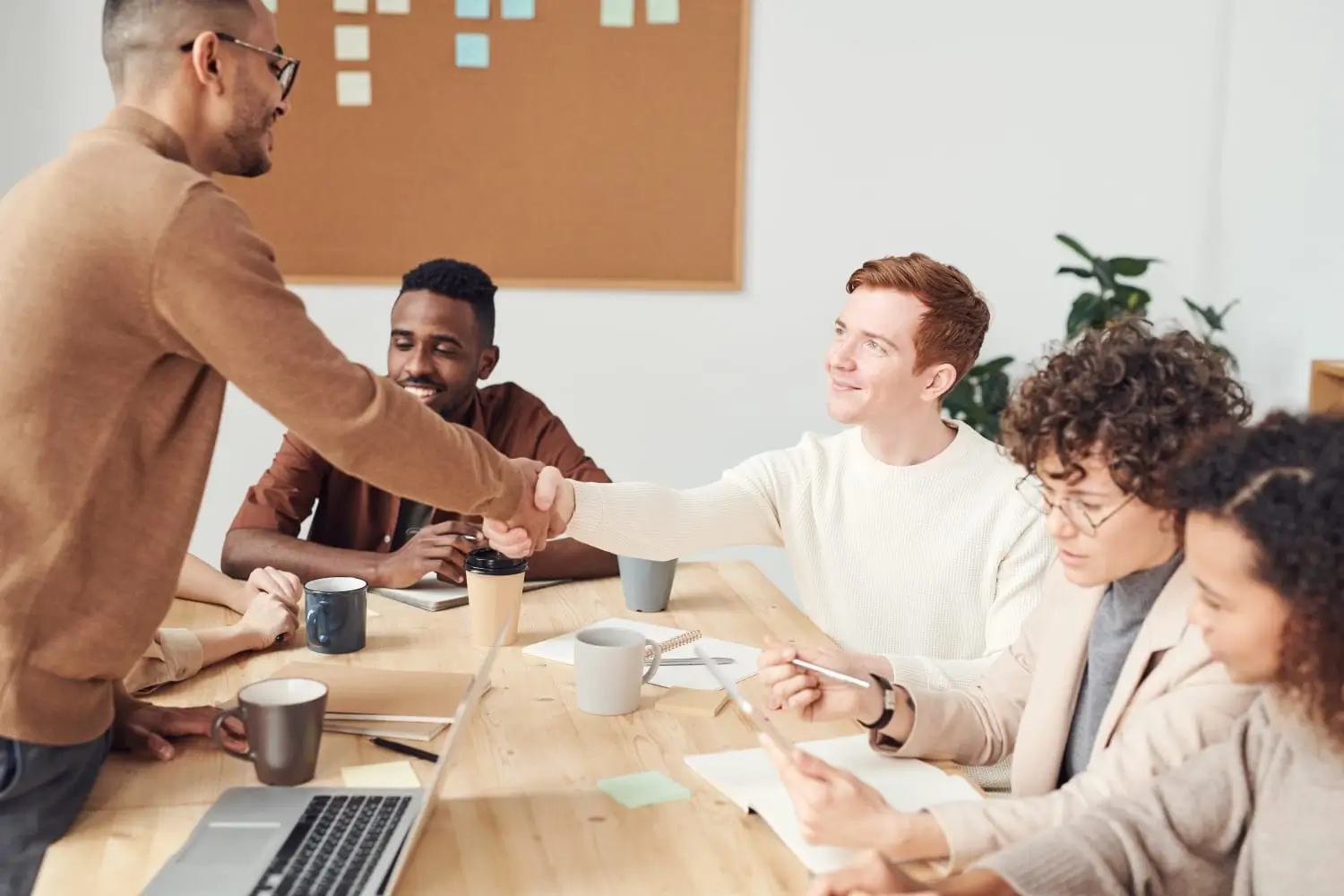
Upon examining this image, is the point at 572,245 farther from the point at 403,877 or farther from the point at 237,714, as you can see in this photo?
the point at 403,877

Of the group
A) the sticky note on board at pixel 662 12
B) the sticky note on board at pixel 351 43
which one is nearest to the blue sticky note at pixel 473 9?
the sticky note on board at pixel 351 43

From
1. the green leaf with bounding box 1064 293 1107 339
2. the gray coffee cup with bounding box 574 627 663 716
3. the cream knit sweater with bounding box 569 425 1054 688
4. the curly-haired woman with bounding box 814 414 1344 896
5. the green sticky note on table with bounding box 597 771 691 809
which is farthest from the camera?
the green leaf with bounding box 1064 293 1107 339

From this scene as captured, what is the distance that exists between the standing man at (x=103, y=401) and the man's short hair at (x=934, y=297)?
0.98m

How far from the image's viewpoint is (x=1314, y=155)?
11.6 ft

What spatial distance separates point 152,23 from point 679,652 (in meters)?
1.02

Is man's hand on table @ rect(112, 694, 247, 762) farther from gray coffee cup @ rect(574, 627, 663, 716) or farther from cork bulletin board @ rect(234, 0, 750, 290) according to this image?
cork bulletin board @ rect(234, 0, 750, 290)

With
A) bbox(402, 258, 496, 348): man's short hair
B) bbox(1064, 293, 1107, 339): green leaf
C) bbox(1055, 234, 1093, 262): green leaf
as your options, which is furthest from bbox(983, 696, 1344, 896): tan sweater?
bbox(1055, 234, 1093, 262): green leaf

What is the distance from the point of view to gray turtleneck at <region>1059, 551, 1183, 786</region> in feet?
4.52

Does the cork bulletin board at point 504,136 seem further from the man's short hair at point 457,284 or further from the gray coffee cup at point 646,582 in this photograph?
the gray coffee cup at point 646,582

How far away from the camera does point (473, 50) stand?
360 cm

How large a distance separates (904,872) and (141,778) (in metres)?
0.80

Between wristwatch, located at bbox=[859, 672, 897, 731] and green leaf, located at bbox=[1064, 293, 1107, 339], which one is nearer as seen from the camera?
wristwatch, located at bbox=[859, 672, 897, 731]

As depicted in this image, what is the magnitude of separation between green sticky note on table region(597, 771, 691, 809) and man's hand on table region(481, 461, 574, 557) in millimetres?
533

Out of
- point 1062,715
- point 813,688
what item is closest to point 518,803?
point 813,688
